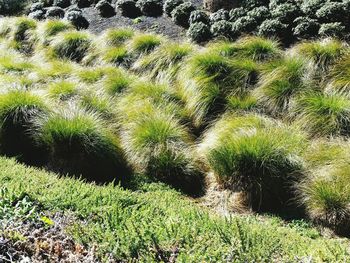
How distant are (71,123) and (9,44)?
4.96 meters

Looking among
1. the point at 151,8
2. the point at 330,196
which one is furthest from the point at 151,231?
the point at 151,8

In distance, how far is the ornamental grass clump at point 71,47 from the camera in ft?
31.9

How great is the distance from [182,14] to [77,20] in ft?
8.24

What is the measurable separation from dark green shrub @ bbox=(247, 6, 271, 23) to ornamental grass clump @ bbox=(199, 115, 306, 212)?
344 cm

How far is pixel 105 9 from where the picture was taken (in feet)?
37.1

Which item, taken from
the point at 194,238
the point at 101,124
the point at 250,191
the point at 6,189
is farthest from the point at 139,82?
the point at 194,238

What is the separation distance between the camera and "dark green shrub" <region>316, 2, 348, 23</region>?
829 cm

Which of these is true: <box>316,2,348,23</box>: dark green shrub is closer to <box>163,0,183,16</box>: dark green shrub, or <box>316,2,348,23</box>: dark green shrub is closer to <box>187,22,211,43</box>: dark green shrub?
<box>187,22,211,43</box>: dark green shrub

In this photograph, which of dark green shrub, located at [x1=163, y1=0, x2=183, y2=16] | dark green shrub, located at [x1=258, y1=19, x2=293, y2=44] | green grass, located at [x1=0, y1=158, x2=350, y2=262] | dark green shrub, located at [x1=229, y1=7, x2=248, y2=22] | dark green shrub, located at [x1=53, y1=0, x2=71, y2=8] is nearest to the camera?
green grass, located at [x1=0, y1=158, x2=350, y2=262]

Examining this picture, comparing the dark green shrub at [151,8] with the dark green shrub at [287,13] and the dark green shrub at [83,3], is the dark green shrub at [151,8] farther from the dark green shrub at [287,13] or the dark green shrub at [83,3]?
the dark green shrub at [287,13]

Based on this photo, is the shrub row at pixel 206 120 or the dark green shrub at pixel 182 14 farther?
the dark green shrub at pixel 182 14

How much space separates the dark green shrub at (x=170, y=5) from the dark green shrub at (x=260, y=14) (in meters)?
1.99

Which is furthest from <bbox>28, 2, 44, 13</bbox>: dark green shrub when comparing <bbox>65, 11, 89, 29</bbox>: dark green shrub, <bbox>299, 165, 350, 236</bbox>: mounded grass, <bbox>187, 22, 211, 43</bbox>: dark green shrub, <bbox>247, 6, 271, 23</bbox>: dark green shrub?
<bbox>299, 165, 350, 236</bbox>: mounded grass

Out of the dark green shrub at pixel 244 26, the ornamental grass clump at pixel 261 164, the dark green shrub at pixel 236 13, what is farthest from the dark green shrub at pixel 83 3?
the ornamental grass clump at pixel 261 164
